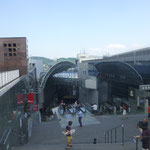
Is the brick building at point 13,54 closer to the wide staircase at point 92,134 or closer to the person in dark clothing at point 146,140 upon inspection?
the wide staircase at point 92,134

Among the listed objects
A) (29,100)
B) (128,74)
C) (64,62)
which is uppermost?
(64,62)

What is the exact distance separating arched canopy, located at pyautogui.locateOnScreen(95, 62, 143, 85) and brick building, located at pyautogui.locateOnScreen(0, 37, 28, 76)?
9.72 meters

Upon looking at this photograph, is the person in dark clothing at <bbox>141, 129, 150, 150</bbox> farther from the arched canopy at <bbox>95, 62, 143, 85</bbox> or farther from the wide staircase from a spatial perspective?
the arched canopy at <bbox>95, 62, 143, 85</bbox>

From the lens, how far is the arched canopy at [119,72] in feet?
58.4

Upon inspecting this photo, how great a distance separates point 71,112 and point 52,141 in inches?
208

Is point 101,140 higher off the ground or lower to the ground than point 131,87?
lower

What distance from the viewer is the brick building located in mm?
16078

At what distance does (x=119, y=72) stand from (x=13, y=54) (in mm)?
12152

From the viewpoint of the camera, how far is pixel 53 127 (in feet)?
33.6

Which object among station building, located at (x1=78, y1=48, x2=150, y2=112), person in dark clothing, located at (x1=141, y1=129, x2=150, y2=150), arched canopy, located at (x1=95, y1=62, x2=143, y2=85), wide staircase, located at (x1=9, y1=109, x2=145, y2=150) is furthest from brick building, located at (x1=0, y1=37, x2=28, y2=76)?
person in dark clothing, located at (x1=141, y1=129, x2=150, y2=150)

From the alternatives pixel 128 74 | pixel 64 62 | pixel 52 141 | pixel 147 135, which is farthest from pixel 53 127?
pixel 64 62

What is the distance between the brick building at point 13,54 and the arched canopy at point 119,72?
9.72 metres

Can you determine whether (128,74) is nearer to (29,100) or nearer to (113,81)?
(113,81)

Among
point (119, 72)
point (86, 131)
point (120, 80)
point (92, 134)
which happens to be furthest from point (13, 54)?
point (120, 80)
